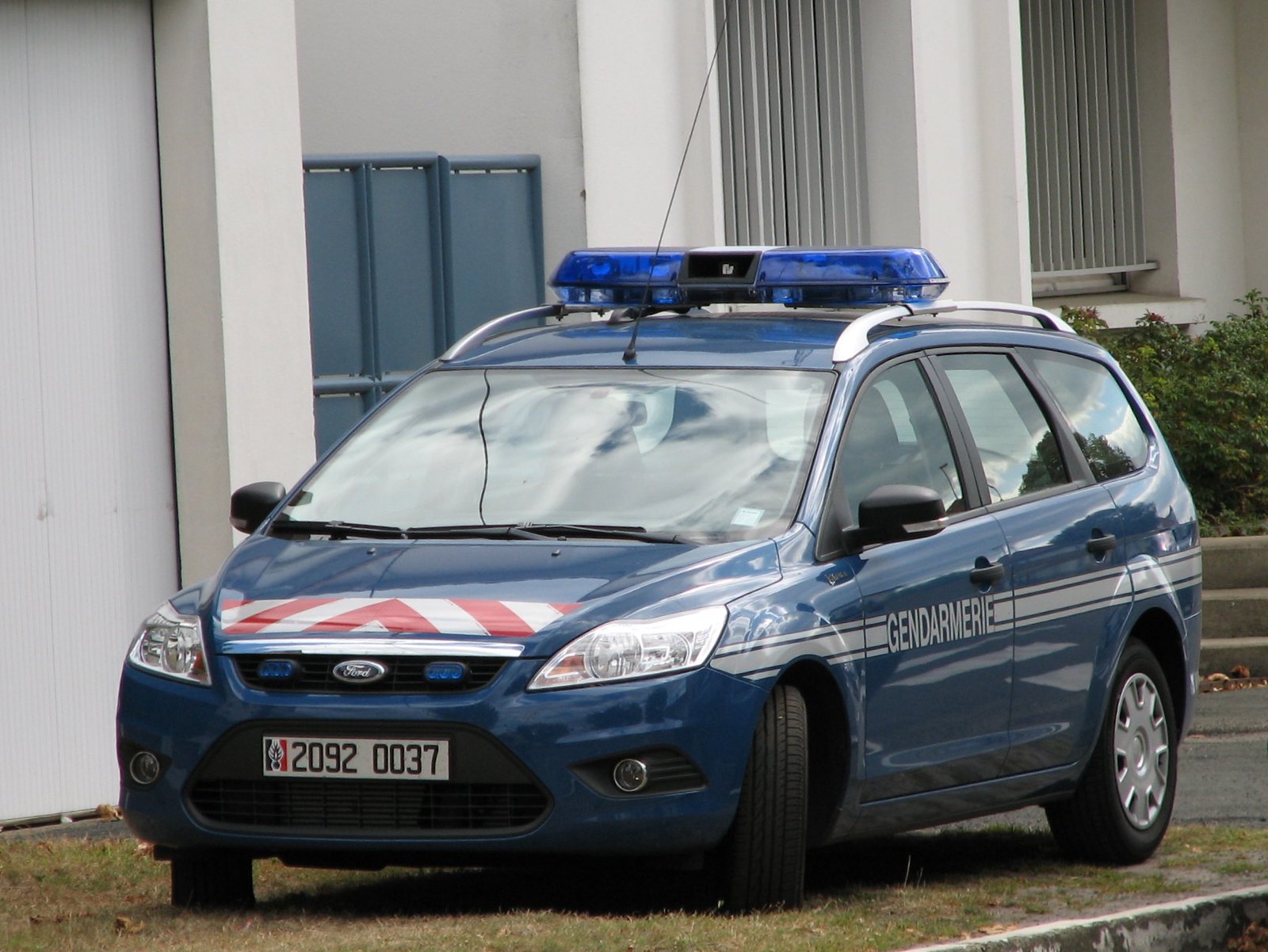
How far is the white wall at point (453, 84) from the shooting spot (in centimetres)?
1166

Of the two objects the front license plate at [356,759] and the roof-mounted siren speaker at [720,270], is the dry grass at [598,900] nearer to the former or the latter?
the front license plate at [356,759]

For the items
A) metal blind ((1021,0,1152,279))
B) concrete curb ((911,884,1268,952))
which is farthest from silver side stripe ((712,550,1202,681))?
metal blind ((1021,0,1152,279))

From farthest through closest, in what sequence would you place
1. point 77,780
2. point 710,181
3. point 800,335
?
point 710,181, point 77,780, point 800,335

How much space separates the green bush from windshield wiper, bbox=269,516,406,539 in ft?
26.2

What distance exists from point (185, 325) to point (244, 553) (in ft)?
10.7

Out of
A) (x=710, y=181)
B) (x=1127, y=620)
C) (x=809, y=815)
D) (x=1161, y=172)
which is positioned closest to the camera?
(x=809, y=815)

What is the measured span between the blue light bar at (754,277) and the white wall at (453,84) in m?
4.03

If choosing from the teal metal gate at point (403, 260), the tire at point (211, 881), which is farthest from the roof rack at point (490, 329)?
the teal metal gate at point (403, 260)

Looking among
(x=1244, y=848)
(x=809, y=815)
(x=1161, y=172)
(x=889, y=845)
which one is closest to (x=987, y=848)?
(x=889, y=845)

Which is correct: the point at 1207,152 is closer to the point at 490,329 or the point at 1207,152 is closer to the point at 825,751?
the point at 490,329

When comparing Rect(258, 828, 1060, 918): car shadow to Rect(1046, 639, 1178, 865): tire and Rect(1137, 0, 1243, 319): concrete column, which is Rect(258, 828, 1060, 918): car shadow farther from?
Rect(1137, 0, 1243, 319): concrete column

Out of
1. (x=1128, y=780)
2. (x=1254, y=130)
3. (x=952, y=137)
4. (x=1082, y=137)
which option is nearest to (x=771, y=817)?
(x=1128, y=780)

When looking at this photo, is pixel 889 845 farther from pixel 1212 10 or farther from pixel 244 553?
pixel 1212 10

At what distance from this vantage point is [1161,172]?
17.8 m
